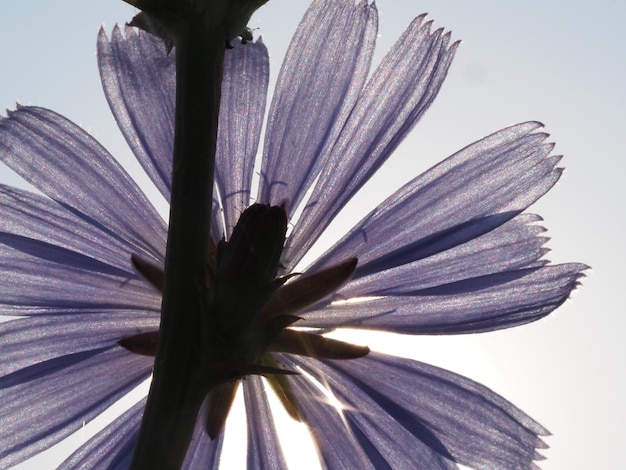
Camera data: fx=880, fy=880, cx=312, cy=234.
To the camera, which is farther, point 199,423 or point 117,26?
point 117,26

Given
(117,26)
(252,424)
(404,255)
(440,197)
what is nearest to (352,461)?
(252,424)

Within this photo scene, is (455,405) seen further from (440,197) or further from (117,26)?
(117,26)

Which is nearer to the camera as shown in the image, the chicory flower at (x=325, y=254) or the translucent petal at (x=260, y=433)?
the chicory flower at (x=325, y=254)

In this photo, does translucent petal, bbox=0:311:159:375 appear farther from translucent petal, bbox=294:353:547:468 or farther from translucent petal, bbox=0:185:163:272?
translucent petal, bbox=294:353:547:468

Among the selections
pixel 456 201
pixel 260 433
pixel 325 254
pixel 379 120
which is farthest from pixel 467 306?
pixel 260 433

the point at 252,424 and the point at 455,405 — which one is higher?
the point at 455,405

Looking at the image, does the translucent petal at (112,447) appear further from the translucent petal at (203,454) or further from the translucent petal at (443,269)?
the translucent petal at (443,269)

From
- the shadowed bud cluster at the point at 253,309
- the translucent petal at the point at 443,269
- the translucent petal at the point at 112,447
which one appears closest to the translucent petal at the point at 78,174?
the shadowed bud cluster at the point at 253,309
